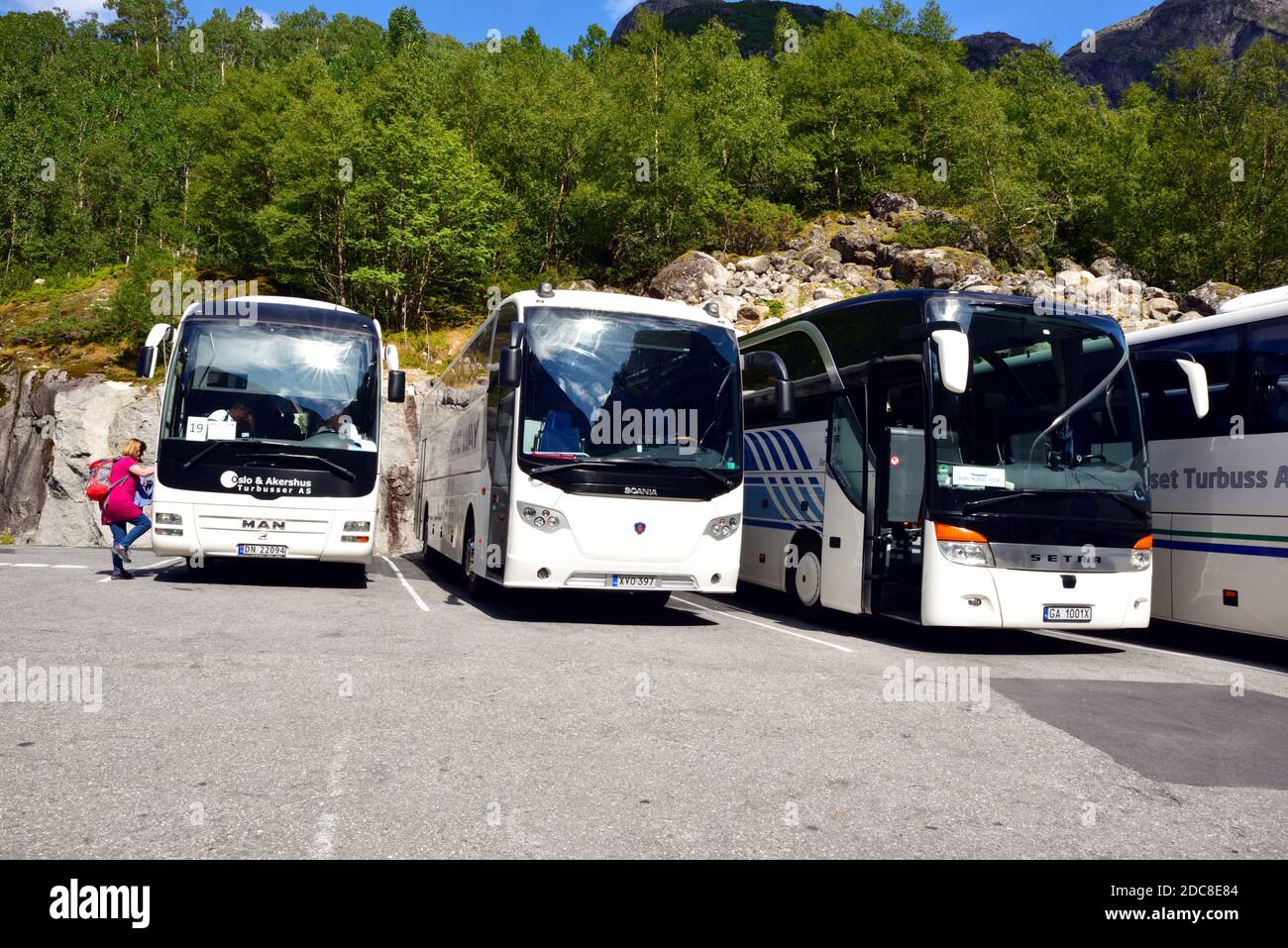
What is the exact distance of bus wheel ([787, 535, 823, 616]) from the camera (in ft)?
42.1

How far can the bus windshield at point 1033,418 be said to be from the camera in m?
10.4

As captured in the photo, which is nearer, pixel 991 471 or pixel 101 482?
pixel 991 471

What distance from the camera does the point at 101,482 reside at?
14.4 meters

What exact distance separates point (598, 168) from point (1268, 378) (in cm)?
4171

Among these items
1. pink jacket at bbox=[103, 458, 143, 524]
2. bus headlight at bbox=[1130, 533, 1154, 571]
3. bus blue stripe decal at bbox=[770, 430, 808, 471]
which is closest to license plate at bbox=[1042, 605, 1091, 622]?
bus headlight at bbox=[1130, 533, 1154, 571]

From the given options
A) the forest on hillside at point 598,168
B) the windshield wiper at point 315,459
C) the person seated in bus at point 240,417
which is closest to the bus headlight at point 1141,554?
the windshield wiper at point 315,459

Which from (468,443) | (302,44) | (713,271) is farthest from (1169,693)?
(302,44)

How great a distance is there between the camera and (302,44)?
95.9 metres

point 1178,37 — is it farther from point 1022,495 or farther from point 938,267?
point 1022,495

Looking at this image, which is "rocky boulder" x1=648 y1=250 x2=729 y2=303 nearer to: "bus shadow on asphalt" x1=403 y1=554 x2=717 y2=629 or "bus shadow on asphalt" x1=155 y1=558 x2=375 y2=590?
"bus shadow on asphalt" x1=155 y1=558 x2=375 y2=590

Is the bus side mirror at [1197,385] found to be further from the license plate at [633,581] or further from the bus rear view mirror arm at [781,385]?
the license plate at [633,581]

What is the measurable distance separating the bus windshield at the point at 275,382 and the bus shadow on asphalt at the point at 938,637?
6.17 metres

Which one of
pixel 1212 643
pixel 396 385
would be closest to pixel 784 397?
pixel 396 385

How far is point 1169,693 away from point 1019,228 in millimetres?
47249
